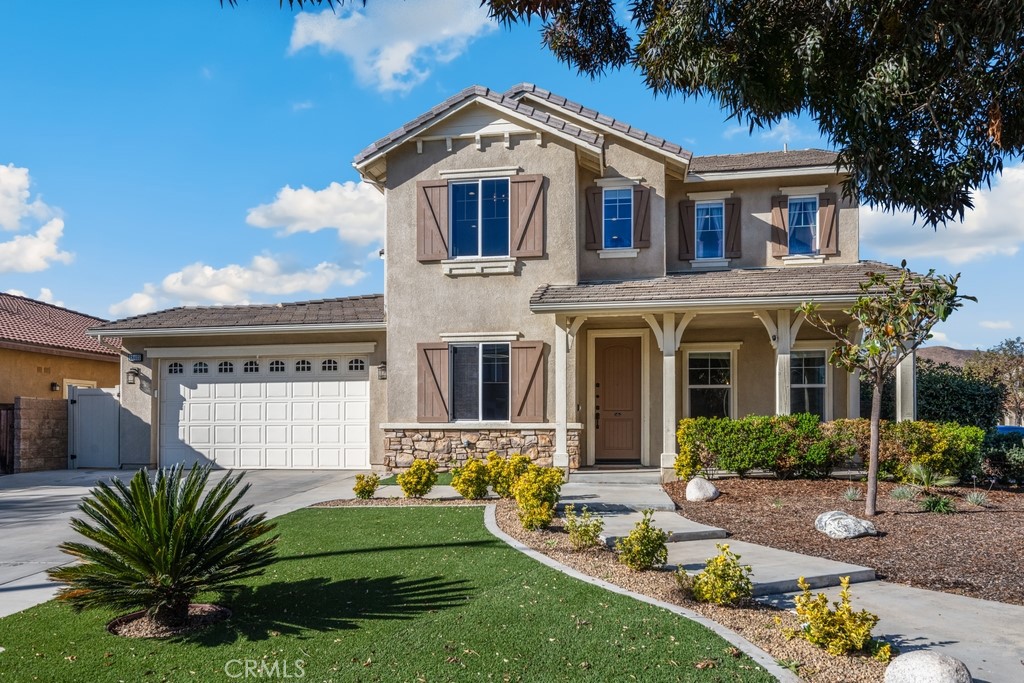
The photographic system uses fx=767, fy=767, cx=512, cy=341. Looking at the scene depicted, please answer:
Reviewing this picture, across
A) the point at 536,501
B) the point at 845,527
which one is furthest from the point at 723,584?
the point at 845,527

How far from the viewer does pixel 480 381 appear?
567 inches

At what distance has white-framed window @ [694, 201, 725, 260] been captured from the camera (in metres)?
15.4

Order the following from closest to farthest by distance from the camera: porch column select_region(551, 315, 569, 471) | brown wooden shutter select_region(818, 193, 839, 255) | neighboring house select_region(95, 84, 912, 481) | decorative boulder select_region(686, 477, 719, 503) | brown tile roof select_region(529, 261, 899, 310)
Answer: decorative boulder select_region(686, 477, 719, 503), brown tile roof select_region(529, 261, 899, 310), porch column select_region(551, 315, 569, 471), neighboring house select_region(95, 84, 912, 481), brown wooden shutter select_region(818, 193, 839, 255)

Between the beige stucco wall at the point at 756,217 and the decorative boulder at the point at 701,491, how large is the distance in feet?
17.6

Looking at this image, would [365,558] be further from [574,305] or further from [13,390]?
[13,390]

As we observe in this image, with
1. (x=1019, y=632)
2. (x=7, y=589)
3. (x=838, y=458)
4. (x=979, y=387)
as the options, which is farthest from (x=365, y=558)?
(x=979, y=387)

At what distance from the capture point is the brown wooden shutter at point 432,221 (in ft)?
47.9

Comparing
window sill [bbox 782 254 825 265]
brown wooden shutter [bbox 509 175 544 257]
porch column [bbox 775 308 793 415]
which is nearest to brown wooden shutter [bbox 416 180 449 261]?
brown wooden shutter [bbox 509 175 544 257]

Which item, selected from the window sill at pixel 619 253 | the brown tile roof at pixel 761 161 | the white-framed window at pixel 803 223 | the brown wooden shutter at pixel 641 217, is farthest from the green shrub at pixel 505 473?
the white-framed window at pixel 803 223

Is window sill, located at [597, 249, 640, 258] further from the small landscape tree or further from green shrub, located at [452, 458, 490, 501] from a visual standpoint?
green shrub, located at [452, 458, 490, 501]

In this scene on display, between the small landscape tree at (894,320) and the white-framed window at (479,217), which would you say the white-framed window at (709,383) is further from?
the small landscape tree at (894,320)

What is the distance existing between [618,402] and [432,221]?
5049 millimetres

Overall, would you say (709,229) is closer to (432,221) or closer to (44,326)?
(432,221)

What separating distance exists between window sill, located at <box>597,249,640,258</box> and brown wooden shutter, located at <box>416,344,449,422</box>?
3534mm
